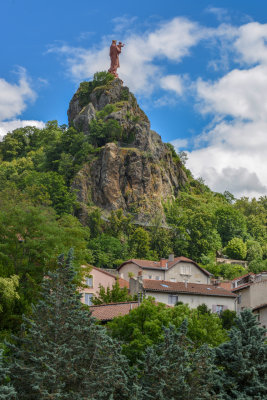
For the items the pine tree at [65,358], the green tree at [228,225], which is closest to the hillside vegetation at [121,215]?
the green tree at [228,225]

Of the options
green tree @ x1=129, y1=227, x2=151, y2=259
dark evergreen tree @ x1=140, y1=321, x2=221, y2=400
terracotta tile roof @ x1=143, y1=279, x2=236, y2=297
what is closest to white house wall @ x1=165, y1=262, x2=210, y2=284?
green tree @ x1=129, y1=227, x2=151, y2=259

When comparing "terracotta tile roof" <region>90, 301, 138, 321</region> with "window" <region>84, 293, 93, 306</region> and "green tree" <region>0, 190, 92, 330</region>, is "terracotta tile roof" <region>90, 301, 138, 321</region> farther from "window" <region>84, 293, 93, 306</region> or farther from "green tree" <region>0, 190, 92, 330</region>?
"window" <region>84, 293, 93, 306</region>

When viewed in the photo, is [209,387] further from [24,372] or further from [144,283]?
[144,283]

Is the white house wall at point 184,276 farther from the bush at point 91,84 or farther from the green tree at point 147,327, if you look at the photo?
the bush at point 91,84

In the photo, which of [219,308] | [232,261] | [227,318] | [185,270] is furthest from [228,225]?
[227,318]

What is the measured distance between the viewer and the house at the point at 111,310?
30.9 m

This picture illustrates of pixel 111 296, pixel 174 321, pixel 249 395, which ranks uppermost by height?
pixel 111 296

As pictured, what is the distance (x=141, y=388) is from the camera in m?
18.4

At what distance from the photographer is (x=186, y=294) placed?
4219cm

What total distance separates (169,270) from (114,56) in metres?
60.7

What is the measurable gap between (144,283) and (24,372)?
2470 centimetres

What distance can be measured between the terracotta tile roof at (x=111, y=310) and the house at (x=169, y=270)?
25326 mm

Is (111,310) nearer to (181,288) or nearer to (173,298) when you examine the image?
(173,298)

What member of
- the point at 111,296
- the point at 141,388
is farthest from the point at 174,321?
the point at 111,296
